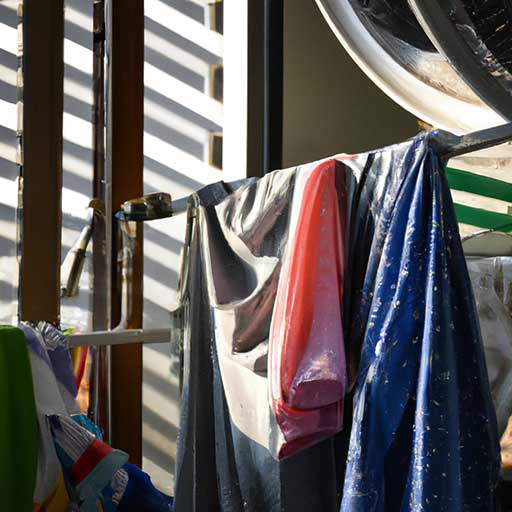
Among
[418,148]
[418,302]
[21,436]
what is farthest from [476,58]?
[21,436]

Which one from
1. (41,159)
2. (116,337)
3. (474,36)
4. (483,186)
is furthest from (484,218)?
(41,159)

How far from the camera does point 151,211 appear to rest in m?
1.02

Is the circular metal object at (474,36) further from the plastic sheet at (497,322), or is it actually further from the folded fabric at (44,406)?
the folded fabric at (44,406)

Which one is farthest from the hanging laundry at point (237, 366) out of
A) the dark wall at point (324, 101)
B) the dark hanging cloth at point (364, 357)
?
the dark wall at point (324, 101)

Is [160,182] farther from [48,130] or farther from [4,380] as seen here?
[4,380]

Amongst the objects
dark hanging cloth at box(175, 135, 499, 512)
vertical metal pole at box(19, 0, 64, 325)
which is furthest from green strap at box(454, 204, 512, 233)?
vertical metal pole at box(19, 0, 64, 325)

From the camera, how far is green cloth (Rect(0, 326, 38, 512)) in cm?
83

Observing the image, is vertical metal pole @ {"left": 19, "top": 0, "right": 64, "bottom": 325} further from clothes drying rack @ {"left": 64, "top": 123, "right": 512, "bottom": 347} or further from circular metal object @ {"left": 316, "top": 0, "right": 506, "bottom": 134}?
circular metal object @ {"left": 316, "top": 0, "right": 506, "bottom": 134}

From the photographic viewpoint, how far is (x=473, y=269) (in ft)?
2.68

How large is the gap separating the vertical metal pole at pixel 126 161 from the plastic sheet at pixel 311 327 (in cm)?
64

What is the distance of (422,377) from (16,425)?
499mm

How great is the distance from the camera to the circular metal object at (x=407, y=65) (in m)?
0.91

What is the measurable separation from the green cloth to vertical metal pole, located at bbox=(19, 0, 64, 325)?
26 cm

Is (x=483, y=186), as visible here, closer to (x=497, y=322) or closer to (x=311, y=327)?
(x=497, y=322)
